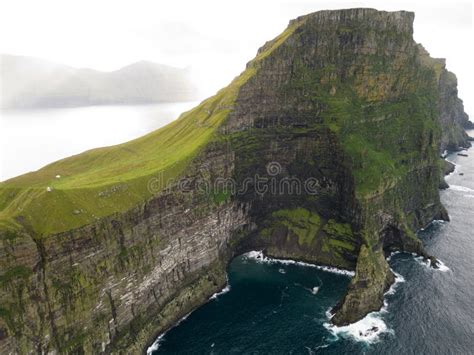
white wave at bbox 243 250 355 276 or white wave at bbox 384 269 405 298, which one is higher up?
white wave at bbox 243 250 355 276

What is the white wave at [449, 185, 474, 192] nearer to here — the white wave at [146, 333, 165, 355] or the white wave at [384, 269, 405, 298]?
the white wave at [384, 269, 405, 298]

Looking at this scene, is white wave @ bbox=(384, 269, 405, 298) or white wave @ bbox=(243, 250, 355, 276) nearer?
white wave @ bbox=(384, 269, 405, 298)

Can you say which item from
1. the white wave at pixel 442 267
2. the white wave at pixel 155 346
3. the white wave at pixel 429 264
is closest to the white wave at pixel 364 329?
the white wave at pixel 429 264

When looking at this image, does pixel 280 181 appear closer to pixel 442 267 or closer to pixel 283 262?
pixel 283 262

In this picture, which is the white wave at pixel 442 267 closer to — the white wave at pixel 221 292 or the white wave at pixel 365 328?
the white wave at pixel 365 328

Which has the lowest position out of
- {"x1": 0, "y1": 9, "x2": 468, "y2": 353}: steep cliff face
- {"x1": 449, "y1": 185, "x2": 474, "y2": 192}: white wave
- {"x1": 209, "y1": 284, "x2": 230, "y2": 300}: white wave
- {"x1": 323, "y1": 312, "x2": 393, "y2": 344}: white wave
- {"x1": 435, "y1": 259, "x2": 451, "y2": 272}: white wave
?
{"x1": 323, "y1": 312, "x2": 393, "y2": 344}: white wave

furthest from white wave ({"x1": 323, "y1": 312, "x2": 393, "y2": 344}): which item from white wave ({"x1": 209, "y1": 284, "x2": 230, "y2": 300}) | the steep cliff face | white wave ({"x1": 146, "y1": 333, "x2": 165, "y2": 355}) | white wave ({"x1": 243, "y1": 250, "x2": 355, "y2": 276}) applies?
white wave ({"x1": 146, "y1": 333, "x2": 165, "y2": 355})

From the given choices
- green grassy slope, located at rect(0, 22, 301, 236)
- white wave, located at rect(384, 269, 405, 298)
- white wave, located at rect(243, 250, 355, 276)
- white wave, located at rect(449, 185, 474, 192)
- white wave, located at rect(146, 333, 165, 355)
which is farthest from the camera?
white wave, located at rect(449, 185, 474, 192)
